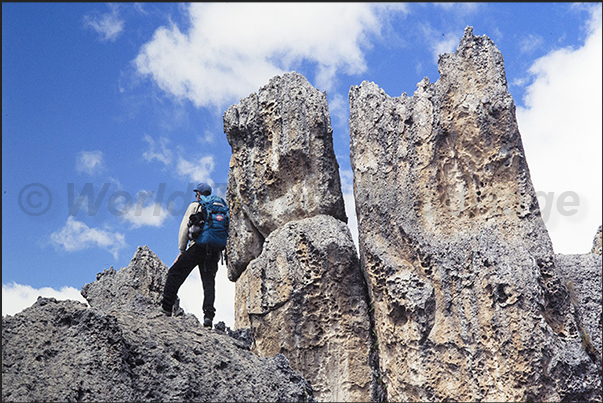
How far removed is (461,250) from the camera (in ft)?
30.2

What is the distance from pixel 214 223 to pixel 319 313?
95.9 inches

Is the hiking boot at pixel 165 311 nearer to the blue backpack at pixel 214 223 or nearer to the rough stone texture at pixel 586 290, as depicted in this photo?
the blue backpack at pixel 214 223

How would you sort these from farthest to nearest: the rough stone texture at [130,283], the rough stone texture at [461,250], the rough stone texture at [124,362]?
the rough stone texture at [130,283] < the rough stone texture at [461,250] < the rough stone texture at [124,362]

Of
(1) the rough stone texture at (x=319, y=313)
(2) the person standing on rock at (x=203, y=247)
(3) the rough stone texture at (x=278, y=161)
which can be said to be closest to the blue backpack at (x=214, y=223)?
(2) the person standing on rock at (x=203, y=247)

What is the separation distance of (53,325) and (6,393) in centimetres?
107

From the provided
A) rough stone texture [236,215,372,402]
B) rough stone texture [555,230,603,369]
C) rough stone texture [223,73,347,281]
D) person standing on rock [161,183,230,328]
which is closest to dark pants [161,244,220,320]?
person standing on rock [161,183,230,328]

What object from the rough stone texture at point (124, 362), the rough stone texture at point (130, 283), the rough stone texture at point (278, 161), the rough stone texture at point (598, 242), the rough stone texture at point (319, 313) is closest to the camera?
the rough stone texture at point (124, 362)

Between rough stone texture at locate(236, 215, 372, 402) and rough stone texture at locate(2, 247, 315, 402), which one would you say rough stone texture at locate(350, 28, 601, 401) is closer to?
rough stone texture at locate(236, 215, 372, 402)

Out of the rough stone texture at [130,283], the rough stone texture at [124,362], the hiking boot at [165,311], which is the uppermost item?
the rough stone texture at [130,283]

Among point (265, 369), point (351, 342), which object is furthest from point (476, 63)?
point (265, 369)

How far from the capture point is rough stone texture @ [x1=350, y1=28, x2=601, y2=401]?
8523 millimetres

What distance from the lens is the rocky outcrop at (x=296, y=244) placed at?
33.0ft

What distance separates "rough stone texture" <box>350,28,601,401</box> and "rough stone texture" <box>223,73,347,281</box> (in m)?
0.65

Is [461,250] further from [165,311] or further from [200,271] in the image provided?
[165,311]
